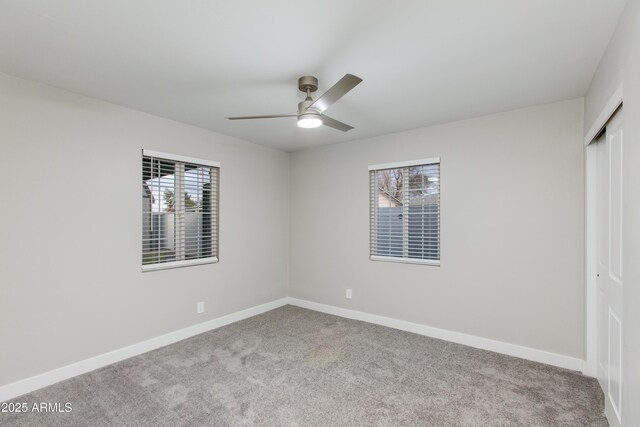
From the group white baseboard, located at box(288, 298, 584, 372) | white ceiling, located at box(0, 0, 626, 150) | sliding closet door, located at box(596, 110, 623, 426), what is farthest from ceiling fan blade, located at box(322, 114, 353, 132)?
white baseboard, located at box(288, 298, 584, 372)

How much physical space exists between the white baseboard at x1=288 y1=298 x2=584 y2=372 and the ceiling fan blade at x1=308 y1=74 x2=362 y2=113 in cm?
286

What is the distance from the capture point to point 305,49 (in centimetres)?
206

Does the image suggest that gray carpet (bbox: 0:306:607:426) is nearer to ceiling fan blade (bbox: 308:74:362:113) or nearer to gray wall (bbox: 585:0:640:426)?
gray wall (bbox: 585:0:640:426)

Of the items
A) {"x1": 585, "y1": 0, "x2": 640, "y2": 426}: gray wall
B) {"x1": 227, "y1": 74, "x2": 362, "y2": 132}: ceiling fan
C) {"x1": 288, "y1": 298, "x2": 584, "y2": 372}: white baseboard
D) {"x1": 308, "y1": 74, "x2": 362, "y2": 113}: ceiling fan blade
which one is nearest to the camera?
{"x1": 585, "y1": 0, "x2": 640, "y2": 426}: gray wall

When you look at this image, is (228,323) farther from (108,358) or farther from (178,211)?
(178,211)

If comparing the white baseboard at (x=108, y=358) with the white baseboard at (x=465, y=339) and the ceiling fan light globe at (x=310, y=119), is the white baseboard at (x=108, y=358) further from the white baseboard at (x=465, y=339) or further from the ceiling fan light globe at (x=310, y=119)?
the ceiling fan light globe at (x=310, y=119)

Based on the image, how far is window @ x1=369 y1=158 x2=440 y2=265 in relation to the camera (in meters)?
3.77

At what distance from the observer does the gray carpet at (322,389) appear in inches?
85.8

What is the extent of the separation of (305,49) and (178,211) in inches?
96.2

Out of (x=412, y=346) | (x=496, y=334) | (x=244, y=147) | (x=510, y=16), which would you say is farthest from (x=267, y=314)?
(x=510, y=16)

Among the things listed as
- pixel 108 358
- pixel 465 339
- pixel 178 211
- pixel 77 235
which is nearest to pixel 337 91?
pixel 178 211

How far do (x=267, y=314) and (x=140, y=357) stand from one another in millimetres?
1718

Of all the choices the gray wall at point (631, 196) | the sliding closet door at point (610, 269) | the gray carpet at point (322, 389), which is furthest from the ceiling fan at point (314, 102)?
the gray carpet at point (322, 389)

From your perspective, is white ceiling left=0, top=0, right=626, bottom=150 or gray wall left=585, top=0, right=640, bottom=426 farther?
white ceiling left=0, top=0, right=626, bottom=150
